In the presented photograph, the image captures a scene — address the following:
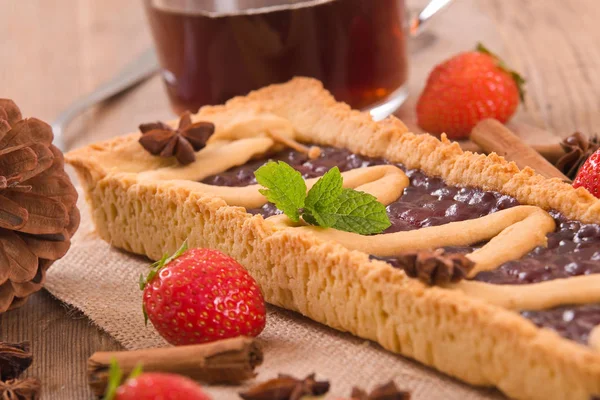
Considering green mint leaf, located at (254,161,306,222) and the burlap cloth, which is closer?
the burlap cloth

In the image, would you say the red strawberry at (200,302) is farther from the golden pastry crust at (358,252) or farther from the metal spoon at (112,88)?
the metal spoon at (112,88)

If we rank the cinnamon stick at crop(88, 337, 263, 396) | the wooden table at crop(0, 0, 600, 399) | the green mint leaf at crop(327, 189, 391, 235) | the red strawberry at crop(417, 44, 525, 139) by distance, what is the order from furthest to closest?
the wooden table at crop(0, 0, 600, 399)
the red strawberry at crop(417, 44, 525, 139)
the green mint leaf at crop(327, 189, 391, 235)
the cinnamon stick at crop(88, 337, 263, 396)

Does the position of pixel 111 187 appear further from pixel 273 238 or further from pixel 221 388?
pixel 221 388

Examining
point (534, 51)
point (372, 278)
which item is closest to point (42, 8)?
point (534, 51)

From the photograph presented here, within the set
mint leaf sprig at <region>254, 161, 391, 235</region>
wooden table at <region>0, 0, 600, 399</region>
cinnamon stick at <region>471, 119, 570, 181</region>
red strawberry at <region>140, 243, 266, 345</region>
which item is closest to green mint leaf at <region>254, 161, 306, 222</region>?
mint leaf sprig at <region>254, 161, 391, 235</region>

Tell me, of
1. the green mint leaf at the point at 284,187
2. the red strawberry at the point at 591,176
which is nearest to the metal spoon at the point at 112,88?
the green mint leaf at the point at 284,187

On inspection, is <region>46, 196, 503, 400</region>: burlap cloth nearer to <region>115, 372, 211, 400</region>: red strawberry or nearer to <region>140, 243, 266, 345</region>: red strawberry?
<region>140, 243, 266, 345</region>: red strawberry
